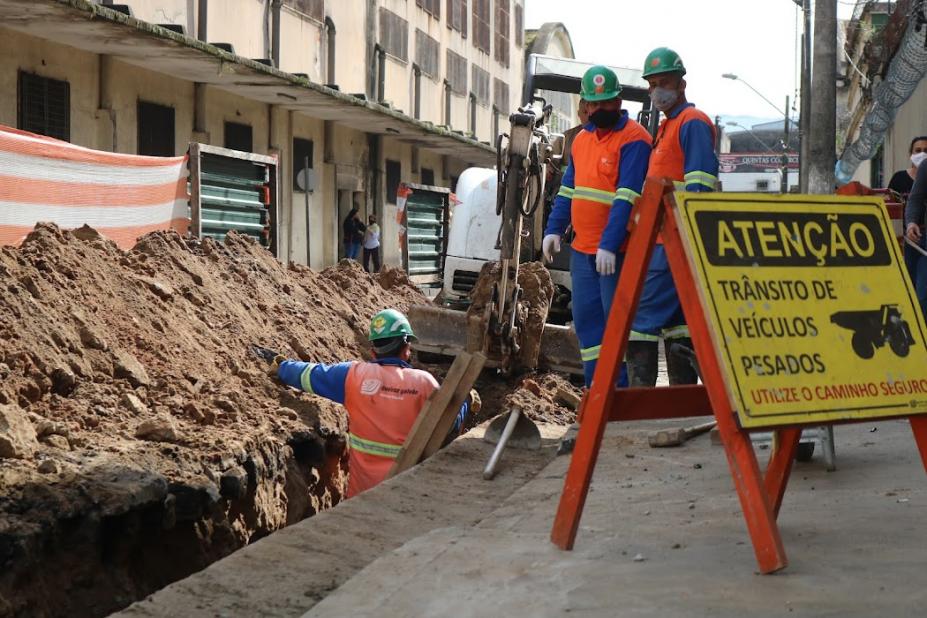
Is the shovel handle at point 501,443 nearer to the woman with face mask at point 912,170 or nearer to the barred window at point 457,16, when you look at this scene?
the woman with face mask at point 912,170

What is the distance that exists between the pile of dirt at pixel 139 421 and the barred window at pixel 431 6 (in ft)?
87.4

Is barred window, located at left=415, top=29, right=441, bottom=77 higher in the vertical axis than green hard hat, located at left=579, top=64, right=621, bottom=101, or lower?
higher

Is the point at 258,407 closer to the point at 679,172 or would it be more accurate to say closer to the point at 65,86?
the point at 679,172

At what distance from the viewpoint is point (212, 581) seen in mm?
4586

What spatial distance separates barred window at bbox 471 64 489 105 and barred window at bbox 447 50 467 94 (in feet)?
4.13

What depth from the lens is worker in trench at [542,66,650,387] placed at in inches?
275

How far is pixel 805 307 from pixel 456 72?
127 feet

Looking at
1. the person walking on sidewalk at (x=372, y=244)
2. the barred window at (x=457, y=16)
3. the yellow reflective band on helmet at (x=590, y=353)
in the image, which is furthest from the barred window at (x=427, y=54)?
the yellow reflective band on helmet at (x=590, y=353)

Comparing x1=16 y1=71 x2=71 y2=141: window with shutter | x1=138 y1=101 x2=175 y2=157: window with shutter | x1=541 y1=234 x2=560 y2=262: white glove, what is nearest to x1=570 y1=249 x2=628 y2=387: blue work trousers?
x1=541 y1=234 x2=560 y2=262: white glove

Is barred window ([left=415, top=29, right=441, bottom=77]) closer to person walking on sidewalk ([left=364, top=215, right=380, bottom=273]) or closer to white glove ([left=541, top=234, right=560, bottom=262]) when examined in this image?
person walking on sidewalk ([left=364, top=215, right=380, bottom=273])

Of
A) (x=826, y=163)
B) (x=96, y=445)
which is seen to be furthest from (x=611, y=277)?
(x=826, y=163)

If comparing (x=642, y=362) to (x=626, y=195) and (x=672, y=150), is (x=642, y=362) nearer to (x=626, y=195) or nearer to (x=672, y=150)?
(x=626, y=195)

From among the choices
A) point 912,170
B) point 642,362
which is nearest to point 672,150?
point 642,362

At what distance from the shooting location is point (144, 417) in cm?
774
